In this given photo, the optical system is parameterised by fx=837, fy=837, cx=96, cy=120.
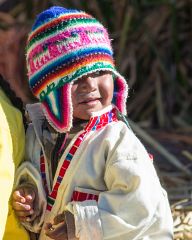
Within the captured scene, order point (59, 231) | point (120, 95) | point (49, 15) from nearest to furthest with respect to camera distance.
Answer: point (59, 231) → point (49, 15) → point (120, 95)

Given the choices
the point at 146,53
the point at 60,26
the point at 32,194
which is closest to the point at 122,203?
the point at 32,194

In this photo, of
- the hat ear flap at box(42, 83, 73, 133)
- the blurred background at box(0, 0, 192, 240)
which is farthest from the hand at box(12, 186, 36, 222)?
the blurred background at box(0, 0, 192, 240)

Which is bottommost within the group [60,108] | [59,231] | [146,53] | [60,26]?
[59,231]

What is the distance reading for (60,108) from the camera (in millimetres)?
2570

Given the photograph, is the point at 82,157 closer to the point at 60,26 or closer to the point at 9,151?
the point at 9,151

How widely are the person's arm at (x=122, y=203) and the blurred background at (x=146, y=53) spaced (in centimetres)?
238

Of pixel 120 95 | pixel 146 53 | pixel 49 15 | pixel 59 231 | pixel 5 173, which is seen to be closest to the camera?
pixel 5 173

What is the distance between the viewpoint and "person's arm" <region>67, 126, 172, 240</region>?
2475 mm

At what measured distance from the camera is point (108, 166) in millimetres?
2508

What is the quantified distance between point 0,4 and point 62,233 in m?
3.10

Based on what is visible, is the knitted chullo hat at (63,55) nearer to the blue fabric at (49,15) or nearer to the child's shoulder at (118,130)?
the blue fabric at (49,15)

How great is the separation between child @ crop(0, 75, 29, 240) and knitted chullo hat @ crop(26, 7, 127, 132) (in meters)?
0.11

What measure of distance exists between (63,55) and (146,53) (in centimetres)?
266

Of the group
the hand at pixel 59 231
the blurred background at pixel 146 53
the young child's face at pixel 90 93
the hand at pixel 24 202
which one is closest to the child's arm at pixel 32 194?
the hand at pixel 24 202
